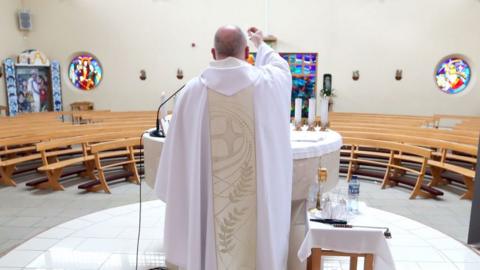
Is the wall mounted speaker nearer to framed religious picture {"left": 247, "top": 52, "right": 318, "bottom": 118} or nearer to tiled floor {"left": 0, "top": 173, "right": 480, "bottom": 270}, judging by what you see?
framed religious picture {"left": 247, "top": 52, "right": 318, "bottom": 118}

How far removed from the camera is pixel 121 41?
13055mm

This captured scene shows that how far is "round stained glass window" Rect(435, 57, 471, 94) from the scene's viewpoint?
12.1 m

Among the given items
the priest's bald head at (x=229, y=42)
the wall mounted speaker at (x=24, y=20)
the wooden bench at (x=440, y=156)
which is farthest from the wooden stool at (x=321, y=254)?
the wall mounted speaker at (x=24, y=20)

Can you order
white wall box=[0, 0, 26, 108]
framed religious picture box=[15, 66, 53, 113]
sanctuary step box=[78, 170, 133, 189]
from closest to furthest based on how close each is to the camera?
sanctuary step box=[78, 170, 133, 189] → white wall box=[0, 0, 26, 108] → framed religious picture box=[15, 66, 53, 113]

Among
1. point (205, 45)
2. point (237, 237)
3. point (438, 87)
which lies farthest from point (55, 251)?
point (438, 87)

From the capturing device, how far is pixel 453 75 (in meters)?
12.2

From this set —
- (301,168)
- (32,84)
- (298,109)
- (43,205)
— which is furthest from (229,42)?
(32,84)

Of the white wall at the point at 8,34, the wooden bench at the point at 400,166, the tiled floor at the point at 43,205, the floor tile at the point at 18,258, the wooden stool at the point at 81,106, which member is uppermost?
the white wall at the point at 8,34

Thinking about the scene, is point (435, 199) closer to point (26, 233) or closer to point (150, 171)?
point (150, 171)

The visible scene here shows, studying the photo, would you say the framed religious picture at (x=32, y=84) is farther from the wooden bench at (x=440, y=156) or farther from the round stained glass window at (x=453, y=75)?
the round stained glass window at (x=453, y=75)

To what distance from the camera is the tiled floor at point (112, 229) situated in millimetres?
3332

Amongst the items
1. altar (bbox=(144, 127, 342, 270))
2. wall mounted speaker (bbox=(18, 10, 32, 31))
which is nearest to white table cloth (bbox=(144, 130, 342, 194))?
altar (bbox=(144, 127, 342, 270))

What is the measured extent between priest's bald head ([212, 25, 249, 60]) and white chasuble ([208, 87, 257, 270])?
24 cm

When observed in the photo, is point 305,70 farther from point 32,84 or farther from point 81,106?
point 32,84
